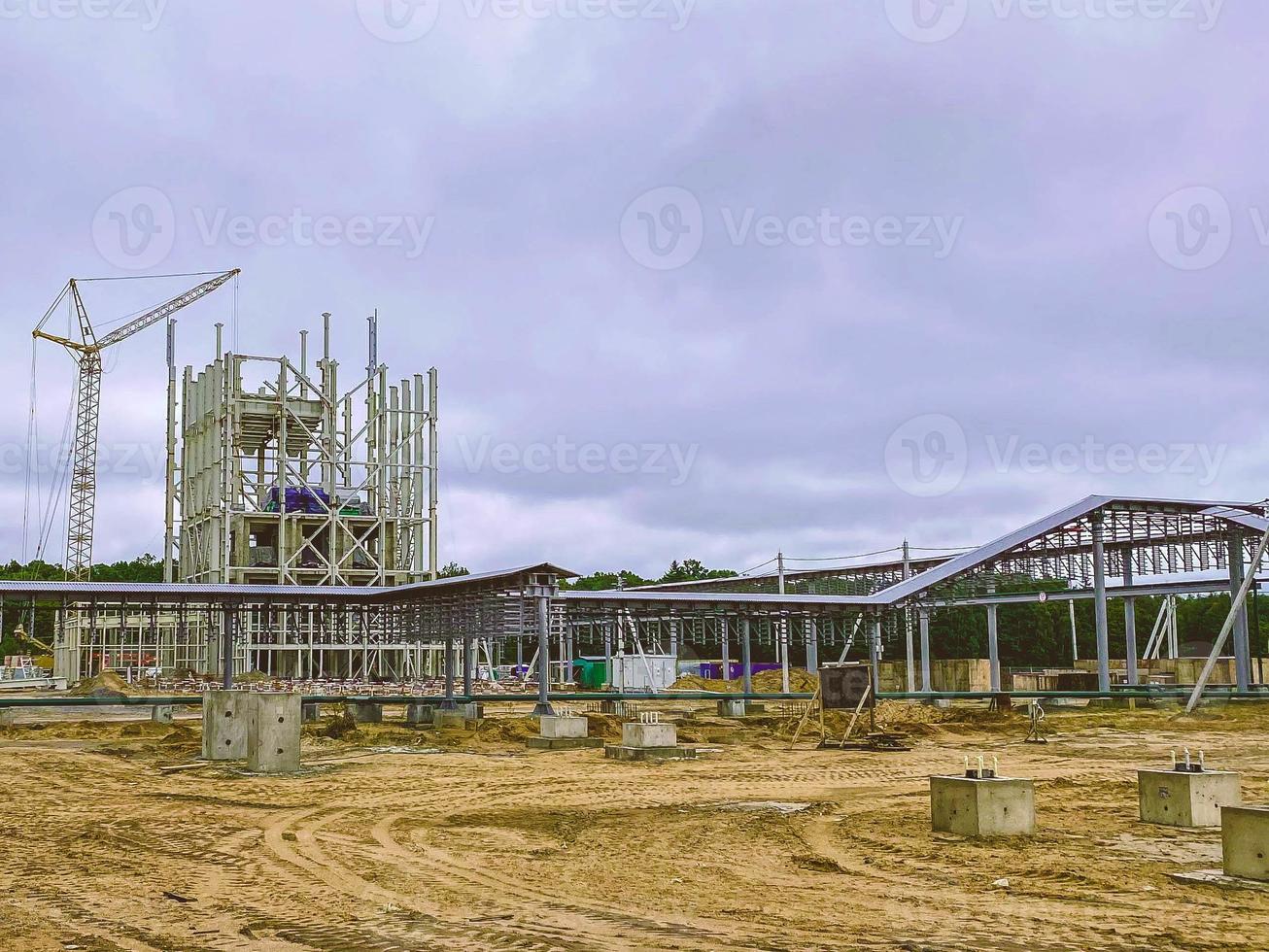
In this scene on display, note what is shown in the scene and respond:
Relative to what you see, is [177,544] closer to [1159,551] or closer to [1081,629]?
[1159,551]

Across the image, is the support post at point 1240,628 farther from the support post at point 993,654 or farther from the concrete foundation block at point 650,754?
the concrete foundation block at point 650,754

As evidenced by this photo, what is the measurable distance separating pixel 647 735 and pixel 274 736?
7922 millimetres

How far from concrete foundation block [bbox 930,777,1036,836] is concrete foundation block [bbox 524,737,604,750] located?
17.0 metres

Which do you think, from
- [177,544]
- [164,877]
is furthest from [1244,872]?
[177,544]

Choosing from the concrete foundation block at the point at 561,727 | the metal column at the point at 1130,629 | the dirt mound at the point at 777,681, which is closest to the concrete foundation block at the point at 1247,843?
the concrete foundation block at the point at 561,727

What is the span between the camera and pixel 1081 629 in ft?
330

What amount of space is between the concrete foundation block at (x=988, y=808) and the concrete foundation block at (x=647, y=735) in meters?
13.6

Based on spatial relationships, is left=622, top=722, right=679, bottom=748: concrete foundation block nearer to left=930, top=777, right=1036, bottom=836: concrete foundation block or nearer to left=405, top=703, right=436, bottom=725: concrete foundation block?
left=405, top=703, right=436, bottom=725: concrete foundation block

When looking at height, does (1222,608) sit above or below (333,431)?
below

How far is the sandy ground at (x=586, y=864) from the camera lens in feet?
30.3

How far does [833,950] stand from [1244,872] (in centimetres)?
437

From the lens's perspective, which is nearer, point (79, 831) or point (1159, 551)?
point (79, 831)

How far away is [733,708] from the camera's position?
151ft

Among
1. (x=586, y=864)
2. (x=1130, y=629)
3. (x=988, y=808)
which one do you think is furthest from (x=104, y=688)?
(x=988, y=808)
